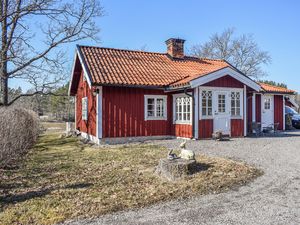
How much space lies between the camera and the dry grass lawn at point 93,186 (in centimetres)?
510

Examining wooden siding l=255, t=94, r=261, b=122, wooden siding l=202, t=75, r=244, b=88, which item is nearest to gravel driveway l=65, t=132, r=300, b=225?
wooden siding l=202, t=75, r=244, b=88

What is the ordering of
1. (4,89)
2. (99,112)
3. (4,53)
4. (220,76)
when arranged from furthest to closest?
(4,89), (4,53), (220,76), (99,112)

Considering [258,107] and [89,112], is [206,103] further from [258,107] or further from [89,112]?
[89,112]

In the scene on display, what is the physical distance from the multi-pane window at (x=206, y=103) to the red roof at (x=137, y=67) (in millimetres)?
1017

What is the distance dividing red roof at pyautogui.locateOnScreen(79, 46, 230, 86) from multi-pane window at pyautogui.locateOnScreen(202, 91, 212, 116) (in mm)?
1017

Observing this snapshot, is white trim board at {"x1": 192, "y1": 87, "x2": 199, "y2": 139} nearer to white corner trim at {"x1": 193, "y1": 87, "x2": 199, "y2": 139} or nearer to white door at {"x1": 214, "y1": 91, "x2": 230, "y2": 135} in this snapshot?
white corner trim at {"x1": 193, "y1": 87, "x2": 199, "y2": 139}

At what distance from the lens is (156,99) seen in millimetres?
14750

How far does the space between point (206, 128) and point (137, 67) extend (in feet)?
16.5

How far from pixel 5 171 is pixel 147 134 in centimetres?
739

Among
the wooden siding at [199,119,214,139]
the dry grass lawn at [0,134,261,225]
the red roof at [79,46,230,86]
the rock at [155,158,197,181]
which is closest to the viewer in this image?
the dry grass lawn at [0,134,261,225]

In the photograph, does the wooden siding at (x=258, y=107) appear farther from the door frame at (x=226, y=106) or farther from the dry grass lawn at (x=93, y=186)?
the dry grass lawn at (x=93, y=186)

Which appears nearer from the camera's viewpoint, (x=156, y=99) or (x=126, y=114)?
(x=126, y=114)

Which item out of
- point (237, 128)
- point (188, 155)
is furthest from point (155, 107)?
point (188, 155)

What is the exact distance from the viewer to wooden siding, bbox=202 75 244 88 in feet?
45.5
